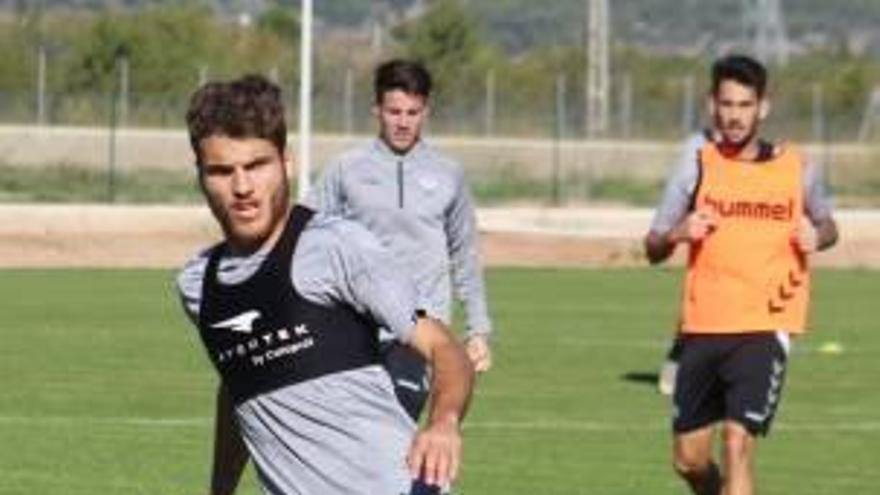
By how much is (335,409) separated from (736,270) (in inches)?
240

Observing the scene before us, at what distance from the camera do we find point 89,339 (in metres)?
25.5

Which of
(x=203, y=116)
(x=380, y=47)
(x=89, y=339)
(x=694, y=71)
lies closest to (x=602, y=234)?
(x=89, y=339)

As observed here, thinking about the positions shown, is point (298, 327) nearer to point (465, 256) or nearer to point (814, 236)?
point (814, 236)

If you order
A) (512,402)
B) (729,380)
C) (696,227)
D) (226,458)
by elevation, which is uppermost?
(696,227)

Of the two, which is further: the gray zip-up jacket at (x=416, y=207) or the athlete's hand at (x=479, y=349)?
the gray zip-up jacket at (x=416, y=207)

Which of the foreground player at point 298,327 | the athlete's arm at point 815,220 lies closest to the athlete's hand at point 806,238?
the athlete's arm at point 815,220

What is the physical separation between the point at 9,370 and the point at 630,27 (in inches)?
6964

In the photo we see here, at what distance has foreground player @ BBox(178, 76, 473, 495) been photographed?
22.6 ft

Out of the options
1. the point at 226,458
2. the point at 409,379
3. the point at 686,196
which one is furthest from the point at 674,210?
the point at 226,458

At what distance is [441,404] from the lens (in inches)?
273

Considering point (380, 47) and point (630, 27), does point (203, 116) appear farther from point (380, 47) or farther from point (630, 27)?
point (630, 27)

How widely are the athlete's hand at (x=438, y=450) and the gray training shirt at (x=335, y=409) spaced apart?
33 cm

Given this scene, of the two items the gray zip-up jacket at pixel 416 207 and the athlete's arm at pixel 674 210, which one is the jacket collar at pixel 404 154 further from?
the athlete's arm at pixel 674 210

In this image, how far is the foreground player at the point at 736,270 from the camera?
12.9 m
